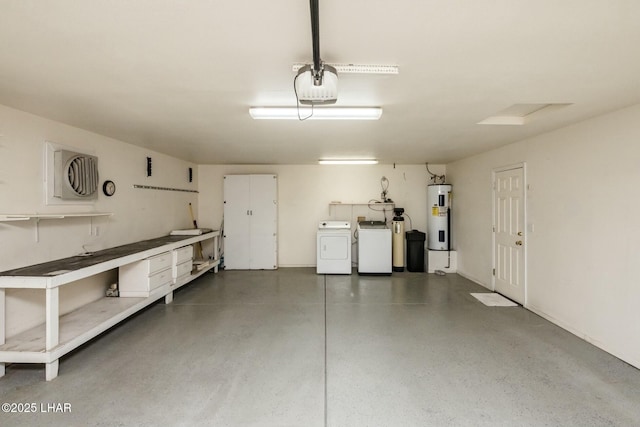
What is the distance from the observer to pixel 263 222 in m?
6.07

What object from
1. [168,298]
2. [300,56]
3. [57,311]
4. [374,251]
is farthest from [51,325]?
[374,251]

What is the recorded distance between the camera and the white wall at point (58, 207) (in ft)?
8.31

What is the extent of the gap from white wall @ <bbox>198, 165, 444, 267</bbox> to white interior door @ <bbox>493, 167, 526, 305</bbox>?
192 cm

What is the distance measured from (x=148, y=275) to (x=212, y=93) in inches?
99.0

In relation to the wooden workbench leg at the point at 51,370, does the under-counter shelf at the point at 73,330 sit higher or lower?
higher

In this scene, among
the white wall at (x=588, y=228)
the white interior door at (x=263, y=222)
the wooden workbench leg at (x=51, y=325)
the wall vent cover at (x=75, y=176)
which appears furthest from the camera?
the white interior door at (x=263, y=222)

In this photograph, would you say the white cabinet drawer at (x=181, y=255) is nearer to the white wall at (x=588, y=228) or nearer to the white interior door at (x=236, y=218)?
the white interior door at (x=236, y=218)

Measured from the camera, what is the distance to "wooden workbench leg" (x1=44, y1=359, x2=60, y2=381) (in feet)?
7.42

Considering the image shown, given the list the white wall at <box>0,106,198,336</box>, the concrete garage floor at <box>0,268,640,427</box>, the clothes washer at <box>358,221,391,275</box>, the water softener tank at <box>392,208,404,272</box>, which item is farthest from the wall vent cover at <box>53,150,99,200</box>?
the water softener tank at <box>392,208,404,272</box>

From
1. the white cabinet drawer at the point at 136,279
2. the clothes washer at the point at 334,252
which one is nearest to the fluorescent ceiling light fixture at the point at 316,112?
the white cabinet drawer at the point at 136,279

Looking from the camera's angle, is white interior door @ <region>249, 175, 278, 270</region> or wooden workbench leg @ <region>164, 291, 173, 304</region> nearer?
wooden workbench leg @ <region>164, 291, 173, 304</region>

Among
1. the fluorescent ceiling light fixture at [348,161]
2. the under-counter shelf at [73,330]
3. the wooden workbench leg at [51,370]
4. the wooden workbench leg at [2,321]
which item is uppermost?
the fluorescent ceiling light fixture at [348,161]

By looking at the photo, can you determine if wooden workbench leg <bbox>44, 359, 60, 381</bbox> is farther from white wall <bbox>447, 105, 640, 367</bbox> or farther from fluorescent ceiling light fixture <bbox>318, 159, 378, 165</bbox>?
white wall <bbox>447, 105, 640, 367</bbox>

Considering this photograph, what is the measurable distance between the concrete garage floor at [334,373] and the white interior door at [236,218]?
2.33 m
